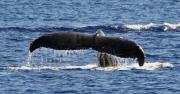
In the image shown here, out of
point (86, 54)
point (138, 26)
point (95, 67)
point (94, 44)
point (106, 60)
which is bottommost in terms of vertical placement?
point (138, 26)

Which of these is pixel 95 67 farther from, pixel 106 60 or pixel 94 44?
pixel 94 44

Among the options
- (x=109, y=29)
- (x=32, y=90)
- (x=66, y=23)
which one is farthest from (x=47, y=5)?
(x=32, y=90)

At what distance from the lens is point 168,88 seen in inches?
1524

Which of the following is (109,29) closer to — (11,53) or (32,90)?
(11,53)

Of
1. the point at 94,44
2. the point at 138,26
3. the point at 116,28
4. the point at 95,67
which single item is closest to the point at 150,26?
the point at 138,26

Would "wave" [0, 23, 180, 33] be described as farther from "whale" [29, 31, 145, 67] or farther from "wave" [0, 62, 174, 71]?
"whale" [29, 31, 145, 67]

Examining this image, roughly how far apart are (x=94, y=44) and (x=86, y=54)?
11.5 meters

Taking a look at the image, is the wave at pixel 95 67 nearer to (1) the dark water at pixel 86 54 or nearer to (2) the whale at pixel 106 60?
(1) the dark water at pixel 86 54

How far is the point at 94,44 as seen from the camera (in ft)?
127

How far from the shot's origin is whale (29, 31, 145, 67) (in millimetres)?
38125

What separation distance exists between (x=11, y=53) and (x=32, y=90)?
490 inches

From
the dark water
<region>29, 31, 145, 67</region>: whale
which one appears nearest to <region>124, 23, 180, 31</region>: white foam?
the dark water

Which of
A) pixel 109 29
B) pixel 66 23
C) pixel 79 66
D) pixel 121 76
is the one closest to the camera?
pixel 121 76

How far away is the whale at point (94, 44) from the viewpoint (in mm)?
38125
